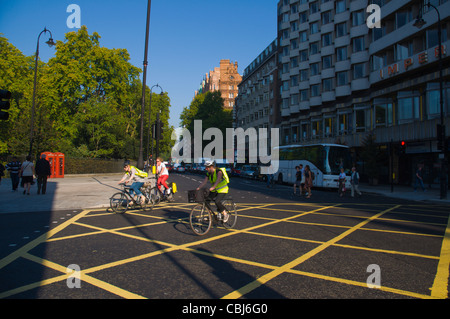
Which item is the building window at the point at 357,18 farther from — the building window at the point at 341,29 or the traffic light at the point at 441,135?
the traffic light at the point at 441,135

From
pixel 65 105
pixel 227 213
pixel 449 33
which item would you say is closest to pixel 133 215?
pixel 227 213

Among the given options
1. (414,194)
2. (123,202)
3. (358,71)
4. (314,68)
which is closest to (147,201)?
(123,202)

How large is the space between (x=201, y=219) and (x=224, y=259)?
2.21m

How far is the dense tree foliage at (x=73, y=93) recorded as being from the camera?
34.4 meters

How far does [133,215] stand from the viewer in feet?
34.3

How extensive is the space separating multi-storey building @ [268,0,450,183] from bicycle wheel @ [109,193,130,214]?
1860 centimetres

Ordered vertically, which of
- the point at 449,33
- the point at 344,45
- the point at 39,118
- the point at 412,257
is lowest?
the point at 412,257

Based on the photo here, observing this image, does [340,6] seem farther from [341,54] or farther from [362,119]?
[362,119]

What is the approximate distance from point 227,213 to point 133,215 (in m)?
3.87

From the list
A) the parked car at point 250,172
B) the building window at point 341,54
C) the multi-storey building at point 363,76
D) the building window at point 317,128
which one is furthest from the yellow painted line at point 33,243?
the building window at point 317,128

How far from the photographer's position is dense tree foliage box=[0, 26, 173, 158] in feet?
113

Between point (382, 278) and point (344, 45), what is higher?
point (344, 45)
